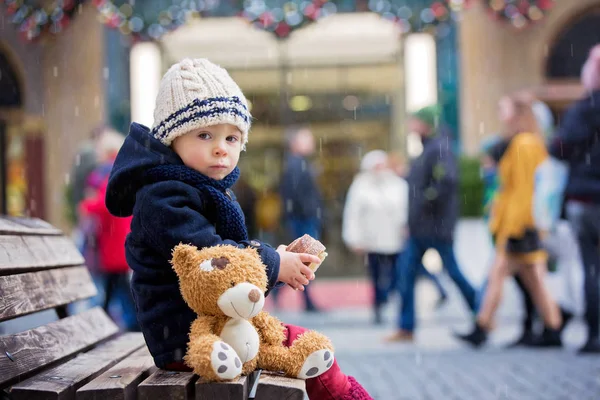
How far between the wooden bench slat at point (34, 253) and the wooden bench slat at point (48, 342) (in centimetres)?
24

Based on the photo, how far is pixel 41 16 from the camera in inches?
374

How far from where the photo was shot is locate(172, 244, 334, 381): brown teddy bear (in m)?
2.21

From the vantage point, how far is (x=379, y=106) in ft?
48.9

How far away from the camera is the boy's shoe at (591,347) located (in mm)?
6113

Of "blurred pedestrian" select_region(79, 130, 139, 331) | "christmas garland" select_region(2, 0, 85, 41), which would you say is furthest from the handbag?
"christmas garland" select_region(2, 0, 85, 41)

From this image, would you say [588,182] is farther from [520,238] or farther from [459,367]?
[459,367]

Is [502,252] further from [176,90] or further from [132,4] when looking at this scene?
[132,4]

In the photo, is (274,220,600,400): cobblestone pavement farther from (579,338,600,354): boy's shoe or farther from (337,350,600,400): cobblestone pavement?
(579,338,600,354): boy's shoe

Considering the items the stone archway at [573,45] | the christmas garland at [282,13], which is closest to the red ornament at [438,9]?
the christmas garland at [282,13]

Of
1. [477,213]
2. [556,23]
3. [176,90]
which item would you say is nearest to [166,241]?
[176,90]

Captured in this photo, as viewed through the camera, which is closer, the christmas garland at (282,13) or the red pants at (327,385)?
the red pants at (327,385)

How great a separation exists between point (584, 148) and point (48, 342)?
4713 millimetres

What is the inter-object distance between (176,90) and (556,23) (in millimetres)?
11459

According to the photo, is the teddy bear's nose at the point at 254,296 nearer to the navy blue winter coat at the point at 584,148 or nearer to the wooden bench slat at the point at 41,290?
the wooden bench slat at the point at 41,290
